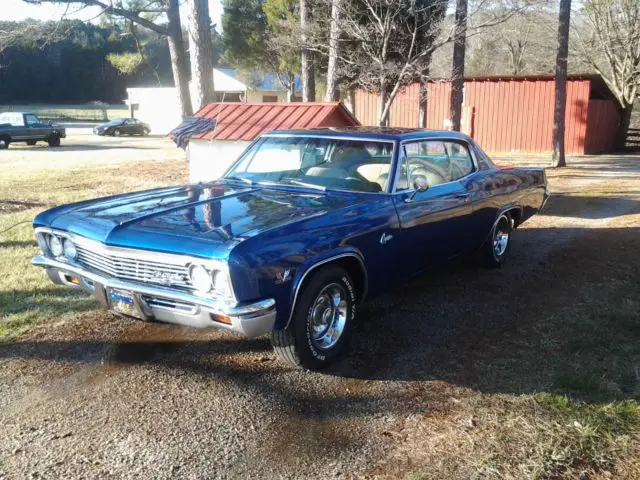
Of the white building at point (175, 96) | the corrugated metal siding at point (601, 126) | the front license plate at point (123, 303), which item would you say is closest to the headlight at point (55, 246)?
the front license plate at point (123, 303)

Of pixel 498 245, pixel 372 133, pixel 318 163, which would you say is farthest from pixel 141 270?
pixel 498 245

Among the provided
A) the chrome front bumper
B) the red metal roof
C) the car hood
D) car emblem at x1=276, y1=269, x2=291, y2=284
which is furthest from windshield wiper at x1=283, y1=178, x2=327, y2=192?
the red metal roof

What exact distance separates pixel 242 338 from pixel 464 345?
169 centimetres

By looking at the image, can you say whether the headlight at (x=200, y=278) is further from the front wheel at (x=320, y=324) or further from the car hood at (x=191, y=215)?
the front wheel at (x=320, y=324)

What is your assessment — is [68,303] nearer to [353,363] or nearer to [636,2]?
[353,363]

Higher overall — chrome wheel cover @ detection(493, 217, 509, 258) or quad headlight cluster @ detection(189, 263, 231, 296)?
quad headlight cluster @ detection(189, 263, 231, 296)

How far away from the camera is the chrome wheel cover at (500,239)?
266 inches

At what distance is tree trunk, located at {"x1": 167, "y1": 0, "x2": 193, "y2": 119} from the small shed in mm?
6903

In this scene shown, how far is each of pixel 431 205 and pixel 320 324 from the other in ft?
5.37

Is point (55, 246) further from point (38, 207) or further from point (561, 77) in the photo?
point (561, 77)

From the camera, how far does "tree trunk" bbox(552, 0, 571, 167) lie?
17.7m

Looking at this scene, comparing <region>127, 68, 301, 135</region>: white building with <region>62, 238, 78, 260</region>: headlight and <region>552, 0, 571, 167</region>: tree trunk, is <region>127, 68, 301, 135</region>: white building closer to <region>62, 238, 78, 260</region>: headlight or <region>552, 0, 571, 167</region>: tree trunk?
<region>552, 0, 571, 167</region>: tree trunk

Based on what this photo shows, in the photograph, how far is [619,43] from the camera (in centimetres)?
2698

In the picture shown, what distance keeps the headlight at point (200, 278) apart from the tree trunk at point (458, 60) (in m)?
10.2
